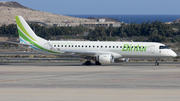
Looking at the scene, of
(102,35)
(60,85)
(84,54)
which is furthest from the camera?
(102,35)

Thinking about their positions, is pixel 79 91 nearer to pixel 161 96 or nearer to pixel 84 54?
pixel 161 96

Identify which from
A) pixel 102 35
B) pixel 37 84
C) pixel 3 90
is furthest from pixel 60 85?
pixel 102 35

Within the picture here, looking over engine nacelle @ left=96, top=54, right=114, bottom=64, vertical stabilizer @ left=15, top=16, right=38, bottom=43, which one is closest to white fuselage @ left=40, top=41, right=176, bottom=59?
engine nacelle @ left=96, top=54, right=114, bottom=64

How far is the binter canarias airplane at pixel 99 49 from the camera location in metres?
38.3

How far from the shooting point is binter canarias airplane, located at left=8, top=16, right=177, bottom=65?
38.3 metres

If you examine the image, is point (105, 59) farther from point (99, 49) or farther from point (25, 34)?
point (25, 34)

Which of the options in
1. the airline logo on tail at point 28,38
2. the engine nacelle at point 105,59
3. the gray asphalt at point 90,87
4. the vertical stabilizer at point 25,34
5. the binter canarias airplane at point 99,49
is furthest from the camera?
the vertical stabilizer at point 25,34

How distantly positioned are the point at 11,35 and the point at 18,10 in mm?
99140

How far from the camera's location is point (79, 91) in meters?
20.8

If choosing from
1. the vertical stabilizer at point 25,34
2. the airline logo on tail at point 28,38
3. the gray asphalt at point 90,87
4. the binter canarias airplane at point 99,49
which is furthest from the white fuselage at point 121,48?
the gray asphalt at point 90,87

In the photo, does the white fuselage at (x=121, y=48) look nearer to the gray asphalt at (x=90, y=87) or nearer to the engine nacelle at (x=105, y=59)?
the engine nacelle at (x=105, y=59)

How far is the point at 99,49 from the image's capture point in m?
39.5

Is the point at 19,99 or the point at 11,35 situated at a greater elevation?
the point at 11,35

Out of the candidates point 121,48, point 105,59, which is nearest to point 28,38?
point 105,59
